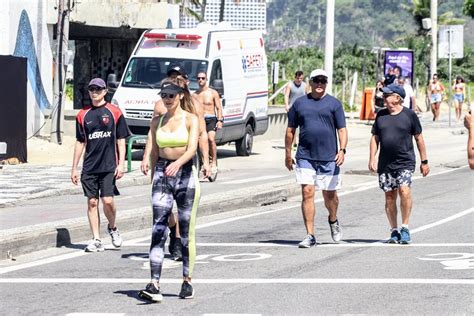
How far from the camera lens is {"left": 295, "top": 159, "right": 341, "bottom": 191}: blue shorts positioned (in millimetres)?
14219

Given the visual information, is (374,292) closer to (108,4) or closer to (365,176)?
(365,176)

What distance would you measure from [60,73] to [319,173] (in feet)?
53.8

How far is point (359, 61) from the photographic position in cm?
8475

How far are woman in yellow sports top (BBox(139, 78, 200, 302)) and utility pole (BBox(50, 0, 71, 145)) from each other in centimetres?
1845

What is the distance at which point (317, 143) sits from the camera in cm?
1420

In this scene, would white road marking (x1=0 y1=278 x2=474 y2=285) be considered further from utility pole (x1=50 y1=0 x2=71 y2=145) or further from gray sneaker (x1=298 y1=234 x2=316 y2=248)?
utility pole (x1=50 y1=0 x2=71 y2=145)

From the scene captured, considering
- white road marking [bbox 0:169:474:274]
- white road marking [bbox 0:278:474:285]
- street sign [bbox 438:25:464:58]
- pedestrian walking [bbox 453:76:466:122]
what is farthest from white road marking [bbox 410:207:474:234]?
pedestrian walking [bbox 453:76:466:122]

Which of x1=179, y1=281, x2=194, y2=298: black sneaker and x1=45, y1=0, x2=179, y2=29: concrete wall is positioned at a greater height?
x1=45, y1=0, x2=179, y2=29: concrete wall

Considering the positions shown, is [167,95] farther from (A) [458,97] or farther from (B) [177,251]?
(A) [458,97]

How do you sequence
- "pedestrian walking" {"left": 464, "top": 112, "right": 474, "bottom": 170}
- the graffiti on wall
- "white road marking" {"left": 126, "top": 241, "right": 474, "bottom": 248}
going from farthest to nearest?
the graffiti on wall < "white road marking" {"left": 126, "top": 241, "right": 474, "bottom": 248} < "pedestrian walking" {"left": 464, "top": 112, "right": 474, "bottom": 170}

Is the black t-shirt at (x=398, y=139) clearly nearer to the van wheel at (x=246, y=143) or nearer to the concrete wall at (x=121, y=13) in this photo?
the van wheel at (x=246, y=143)

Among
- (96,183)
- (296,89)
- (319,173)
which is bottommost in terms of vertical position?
(96,183)

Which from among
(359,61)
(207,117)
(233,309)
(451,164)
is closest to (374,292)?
(233,309)

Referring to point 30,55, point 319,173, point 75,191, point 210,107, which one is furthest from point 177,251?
point 30,55
